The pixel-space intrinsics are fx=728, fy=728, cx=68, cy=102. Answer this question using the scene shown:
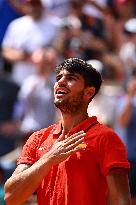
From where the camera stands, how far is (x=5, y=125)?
9.73 metres

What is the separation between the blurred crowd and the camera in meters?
9.18

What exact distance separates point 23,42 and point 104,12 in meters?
1.39

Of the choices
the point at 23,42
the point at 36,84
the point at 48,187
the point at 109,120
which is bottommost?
the point at 48,187

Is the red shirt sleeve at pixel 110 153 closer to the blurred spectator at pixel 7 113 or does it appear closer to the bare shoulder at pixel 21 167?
the bare shoulder at pixel 21 167

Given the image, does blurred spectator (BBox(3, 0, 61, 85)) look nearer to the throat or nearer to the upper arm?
the throat

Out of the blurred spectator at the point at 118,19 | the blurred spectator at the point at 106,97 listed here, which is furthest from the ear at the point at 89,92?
the blurred spectator at the point at 118,19

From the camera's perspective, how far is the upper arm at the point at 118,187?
13.7 ft

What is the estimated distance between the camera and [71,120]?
15.0ft

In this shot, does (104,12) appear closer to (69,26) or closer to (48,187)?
(69,26)

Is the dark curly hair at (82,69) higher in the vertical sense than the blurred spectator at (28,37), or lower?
lower

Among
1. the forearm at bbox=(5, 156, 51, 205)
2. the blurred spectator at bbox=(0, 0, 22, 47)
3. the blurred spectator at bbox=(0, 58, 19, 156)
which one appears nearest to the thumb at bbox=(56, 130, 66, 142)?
the forearm at bbox=(5, 156, 51, 205)

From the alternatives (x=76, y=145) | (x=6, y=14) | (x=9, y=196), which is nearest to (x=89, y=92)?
(x=76, y=145)

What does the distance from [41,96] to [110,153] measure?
5336 millimetres

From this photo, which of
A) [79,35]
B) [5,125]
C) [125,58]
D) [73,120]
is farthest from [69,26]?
[73,120]
